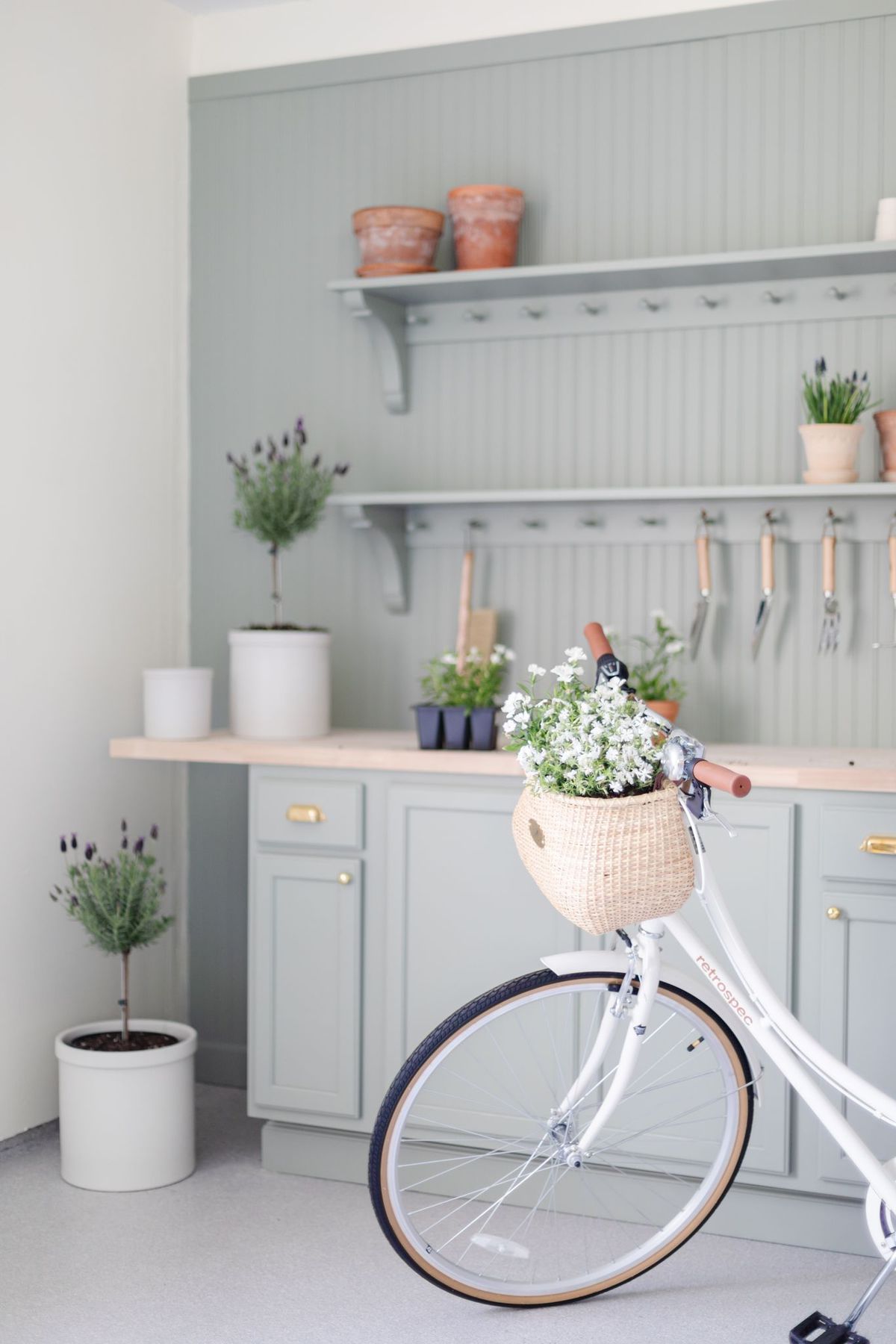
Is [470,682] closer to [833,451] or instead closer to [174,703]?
[174,703]

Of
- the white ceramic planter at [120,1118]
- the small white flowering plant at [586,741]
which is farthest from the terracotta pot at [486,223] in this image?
the white ceramic planter at [120,1118]

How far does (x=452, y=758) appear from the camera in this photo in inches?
111

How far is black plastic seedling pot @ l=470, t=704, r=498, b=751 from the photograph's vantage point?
2.88 metres

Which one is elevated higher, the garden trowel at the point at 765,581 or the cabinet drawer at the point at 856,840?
the garden trowel at the point at 765,581

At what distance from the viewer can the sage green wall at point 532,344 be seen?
3029 millimetres

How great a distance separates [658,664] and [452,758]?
0.60m

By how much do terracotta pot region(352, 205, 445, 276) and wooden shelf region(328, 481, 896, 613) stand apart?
0.51m

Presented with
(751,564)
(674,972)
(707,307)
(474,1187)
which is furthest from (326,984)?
(707,307)

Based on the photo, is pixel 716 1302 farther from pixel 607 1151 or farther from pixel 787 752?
pixel 787 752

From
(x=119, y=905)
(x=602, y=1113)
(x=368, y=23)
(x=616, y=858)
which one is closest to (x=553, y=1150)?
(x=602, y=1113)

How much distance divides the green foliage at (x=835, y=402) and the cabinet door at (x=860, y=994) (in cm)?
97

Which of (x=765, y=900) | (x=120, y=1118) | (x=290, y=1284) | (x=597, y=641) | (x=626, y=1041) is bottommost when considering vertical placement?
(x=290, y=1284)

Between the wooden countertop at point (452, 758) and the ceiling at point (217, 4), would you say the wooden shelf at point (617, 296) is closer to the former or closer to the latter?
the ceiling at point (217, 4)

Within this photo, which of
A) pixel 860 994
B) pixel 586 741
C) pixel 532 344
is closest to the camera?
pixel 586 741
